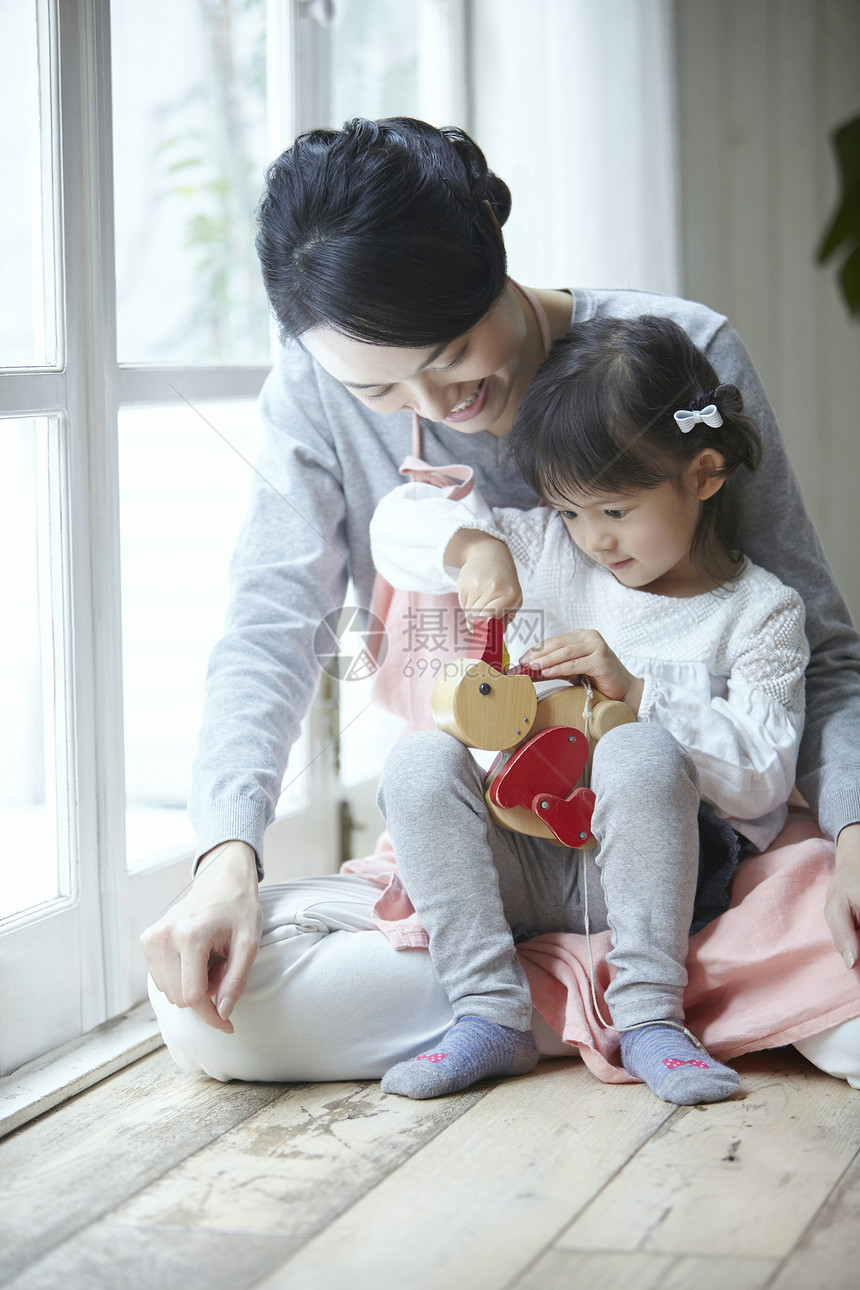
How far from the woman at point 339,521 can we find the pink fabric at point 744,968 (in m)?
0.02

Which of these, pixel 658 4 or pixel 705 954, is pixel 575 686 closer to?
pixel 705 954

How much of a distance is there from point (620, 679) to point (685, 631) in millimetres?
117

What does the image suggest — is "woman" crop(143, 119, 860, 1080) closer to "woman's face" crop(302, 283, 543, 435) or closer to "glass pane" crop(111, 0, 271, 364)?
"woman's face" crop(302, 283, 543, 435)

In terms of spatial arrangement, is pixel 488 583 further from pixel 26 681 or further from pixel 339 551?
pixel 26 681

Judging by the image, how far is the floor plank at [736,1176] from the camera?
0.83m

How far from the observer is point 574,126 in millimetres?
1802

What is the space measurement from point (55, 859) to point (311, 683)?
0.31 meters

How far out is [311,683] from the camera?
4.10 ft

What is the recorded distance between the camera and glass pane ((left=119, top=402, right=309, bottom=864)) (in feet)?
4.41

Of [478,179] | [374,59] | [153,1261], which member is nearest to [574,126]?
[374,59]

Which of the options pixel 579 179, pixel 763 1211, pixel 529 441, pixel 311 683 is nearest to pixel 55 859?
pixel 311 683

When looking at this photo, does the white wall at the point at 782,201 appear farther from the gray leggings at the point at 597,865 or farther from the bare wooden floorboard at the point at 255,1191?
the bare wooden floorboard at the point at 255,1191

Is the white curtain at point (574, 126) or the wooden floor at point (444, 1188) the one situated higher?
the white curtain at point (574, 126)

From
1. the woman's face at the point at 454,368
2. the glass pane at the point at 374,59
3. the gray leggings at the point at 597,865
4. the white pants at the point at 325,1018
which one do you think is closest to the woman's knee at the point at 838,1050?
the white pants at the point at 325,1018
